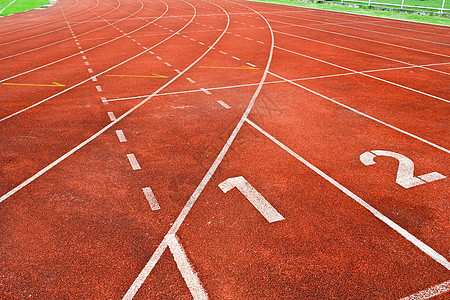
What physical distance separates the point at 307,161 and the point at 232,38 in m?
13.8

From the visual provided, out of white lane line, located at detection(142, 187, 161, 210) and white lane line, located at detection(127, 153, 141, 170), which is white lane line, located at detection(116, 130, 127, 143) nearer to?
white lane line, located at detection(127, 153, 141, 170)

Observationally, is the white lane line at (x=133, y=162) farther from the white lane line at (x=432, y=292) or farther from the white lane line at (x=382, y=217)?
the white lane line at (x=432, y=292)

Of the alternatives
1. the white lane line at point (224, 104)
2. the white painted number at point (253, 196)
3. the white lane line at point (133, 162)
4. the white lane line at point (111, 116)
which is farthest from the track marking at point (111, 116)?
the white painted number at point (253, 196)

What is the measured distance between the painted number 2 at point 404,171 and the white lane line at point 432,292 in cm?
204

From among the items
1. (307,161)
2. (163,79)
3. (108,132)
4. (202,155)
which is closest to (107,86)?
Answer: (163,79)

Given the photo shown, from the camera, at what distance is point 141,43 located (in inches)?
711

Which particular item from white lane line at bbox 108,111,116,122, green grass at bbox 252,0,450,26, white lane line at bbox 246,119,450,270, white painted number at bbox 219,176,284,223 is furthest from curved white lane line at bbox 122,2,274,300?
green grass at bbox 252,0,450,26

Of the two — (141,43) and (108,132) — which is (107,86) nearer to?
(108,132)

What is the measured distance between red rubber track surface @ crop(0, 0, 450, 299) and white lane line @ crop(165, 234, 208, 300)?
0.7 inches

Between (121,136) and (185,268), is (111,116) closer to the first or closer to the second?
(121,136)

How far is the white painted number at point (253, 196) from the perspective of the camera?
5020 mm

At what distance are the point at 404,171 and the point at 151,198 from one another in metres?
4.15

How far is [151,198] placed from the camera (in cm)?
543

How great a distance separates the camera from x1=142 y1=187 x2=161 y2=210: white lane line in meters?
5.25
